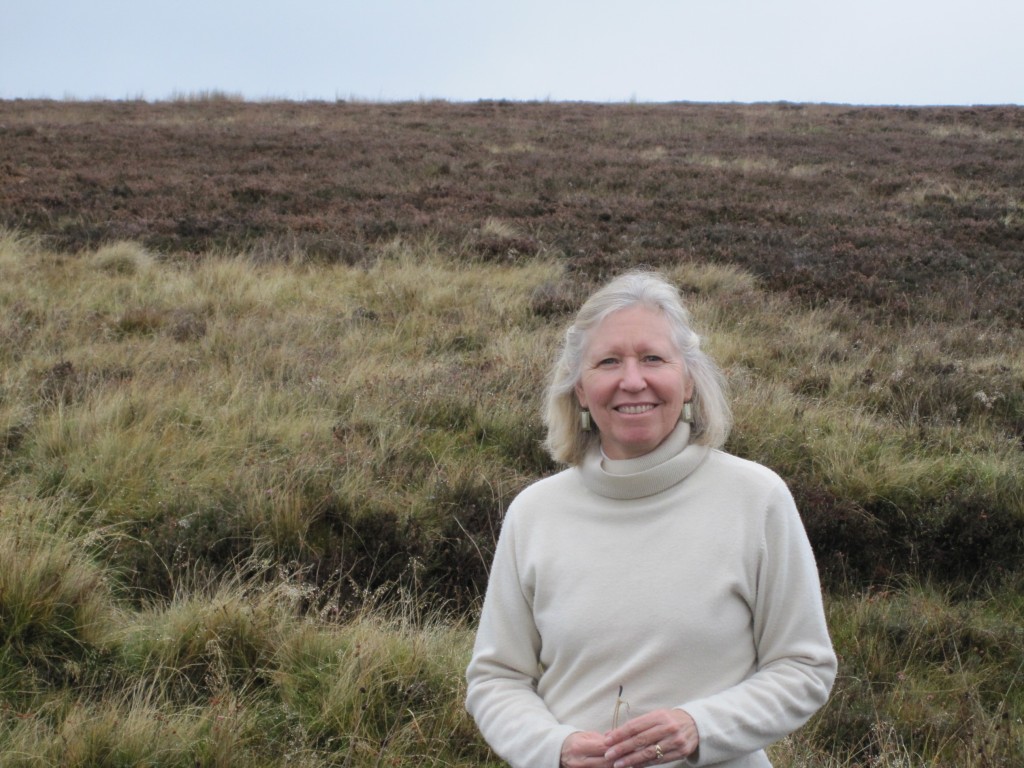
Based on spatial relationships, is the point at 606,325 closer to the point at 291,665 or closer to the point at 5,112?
the point at 291,665

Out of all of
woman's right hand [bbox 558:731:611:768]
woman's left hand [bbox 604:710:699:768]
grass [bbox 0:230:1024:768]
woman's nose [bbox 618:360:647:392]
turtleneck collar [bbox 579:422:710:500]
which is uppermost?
woman's nose [bbox 618:360:647:392]

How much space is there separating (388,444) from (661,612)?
10.4 feet

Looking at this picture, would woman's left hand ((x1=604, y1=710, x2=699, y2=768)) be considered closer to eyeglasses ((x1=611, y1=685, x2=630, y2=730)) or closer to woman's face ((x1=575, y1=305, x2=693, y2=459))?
eyeglasses ((x1=611, y1=685, x2=630, y2=730))

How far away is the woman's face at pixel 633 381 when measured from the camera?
6.55 feet

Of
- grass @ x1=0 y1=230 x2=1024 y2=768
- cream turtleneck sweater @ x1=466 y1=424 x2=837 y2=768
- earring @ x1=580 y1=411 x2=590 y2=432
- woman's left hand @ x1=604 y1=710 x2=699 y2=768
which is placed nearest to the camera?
woman's left hand @ x1=604 y1=710 x2=699 y2=768

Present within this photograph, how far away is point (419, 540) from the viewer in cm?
408

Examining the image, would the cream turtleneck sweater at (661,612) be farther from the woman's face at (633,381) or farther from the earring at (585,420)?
the earring at (585,420)

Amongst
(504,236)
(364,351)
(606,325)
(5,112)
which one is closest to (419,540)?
(606,325)

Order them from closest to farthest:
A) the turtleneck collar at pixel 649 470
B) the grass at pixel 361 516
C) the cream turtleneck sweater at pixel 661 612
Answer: the cream turtleneck sweater at pixel 661 612 → the turtleneck collar at pixel 649 470 → the grass at pixel 361 516

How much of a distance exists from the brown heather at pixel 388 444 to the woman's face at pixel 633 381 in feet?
4.13

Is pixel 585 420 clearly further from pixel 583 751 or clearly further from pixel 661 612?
pixel 583 751

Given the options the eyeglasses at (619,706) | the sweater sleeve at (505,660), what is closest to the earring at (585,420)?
the sweater sleeve at (505,660)

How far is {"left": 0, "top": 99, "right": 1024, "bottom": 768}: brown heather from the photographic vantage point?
2.89 meters

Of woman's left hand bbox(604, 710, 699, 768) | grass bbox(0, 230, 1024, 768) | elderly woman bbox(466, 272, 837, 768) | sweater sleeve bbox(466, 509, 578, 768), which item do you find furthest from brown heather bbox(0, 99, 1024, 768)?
woman's left hand bbox(604, 710, 699, 768)
